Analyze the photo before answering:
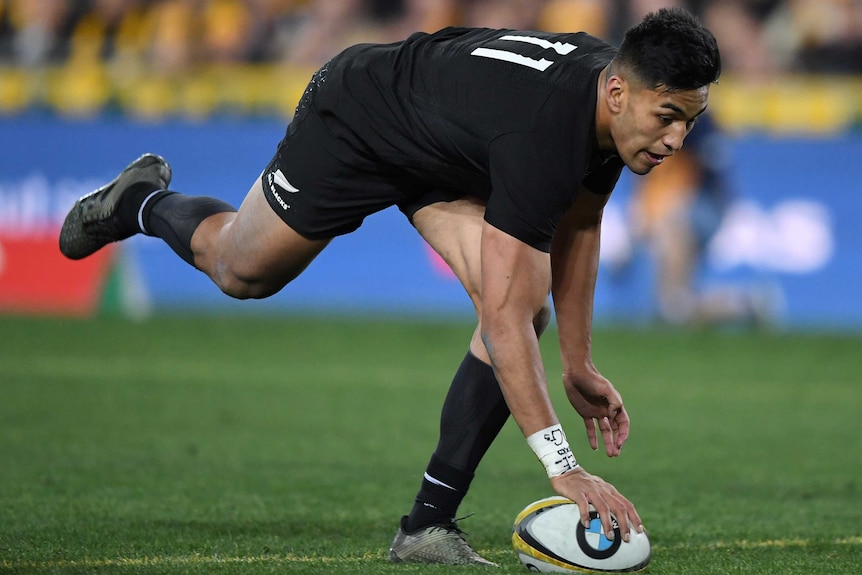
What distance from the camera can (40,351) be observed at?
9.54 meters

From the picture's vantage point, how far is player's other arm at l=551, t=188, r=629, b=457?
13.5ft

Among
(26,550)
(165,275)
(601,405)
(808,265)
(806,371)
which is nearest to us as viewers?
(26,550)

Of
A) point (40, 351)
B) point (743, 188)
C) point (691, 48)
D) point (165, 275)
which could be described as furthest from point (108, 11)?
point (691, 48)

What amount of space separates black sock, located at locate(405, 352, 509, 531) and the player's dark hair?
42.4 inches

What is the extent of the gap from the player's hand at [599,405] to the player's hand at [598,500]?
0.51m

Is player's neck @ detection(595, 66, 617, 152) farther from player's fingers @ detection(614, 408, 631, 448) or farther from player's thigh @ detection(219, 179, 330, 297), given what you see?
player's thigh @ detection(219, 179, 330, 297)

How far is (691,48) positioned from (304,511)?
2211mm

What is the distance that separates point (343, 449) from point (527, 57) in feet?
9.65

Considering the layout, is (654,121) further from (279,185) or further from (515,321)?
(279,185)

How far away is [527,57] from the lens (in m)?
3.73

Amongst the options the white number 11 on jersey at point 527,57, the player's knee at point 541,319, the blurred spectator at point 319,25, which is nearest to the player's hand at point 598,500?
the player's knee at point 541,319

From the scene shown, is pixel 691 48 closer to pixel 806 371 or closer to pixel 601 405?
pixel 601 405

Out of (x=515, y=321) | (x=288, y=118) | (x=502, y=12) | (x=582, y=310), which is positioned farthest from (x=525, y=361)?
(x=502, y=12)

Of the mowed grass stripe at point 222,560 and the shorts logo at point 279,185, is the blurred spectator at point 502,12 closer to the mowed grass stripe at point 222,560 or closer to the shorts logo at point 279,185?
the shorts logo at point 279,185
